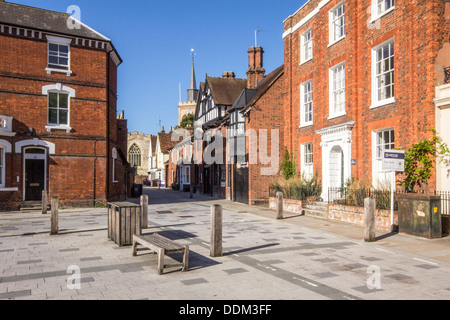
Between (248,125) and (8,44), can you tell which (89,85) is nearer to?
(8,44)

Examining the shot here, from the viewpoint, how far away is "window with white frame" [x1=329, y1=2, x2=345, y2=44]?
58.9ft

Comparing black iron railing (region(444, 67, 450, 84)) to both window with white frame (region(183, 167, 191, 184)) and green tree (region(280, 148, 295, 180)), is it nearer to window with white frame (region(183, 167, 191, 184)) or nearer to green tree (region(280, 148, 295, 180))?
green tree (region(280, 148, 295, 180))

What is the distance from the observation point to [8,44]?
1989 centimetres

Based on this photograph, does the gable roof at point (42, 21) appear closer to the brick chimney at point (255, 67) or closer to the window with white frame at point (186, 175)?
the brick chimney at point (255, 67)

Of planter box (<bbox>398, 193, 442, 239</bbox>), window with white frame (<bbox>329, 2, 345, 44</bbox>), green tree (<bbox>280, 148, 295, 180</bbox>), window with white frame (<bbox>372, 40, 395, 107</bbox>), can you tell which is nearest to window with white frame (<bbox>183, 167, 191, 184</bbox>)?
green tree (<bbox>280, 148, 295, 180</bbox>)

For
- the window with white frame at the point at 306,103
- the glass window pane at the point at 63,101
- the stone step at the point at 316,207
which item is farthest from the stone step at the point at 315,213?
the glass window pane at the point at 63,101

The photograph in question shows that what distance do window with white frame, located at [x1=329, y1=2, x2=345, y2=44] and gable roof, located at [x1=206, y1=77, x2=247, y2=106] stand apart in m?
15.3

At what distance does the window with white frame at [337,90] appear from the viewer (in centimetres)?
1773

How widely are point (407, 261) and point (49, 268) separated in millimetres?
7727

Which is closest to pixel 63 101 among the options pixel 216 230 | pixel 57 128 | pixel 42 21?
pixel 57 128
